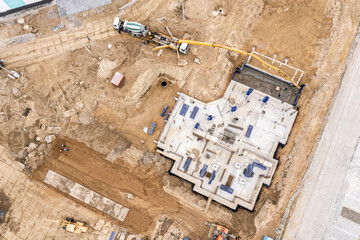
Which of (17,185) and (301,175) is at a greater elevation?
(301,175)

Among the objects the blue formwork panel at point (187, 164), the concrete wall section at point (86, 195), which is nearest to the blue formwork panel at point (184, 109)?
the blue formwork panel at point (187, 164)

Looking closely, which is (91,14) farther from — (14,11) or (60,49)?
(14,11)

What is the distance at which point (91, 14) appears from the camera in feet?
73.1

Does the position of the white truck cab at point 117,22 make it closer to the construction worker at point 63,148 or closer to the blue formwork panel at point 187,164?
the construction worker at point 63,148

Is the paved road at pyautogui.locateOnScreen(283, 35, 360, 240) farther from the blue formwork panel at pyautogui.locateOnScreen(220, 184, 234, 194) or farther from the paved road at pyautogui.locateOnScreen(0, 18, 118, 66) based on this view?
the paved road at pyautogui.locateOnScreen(0, 18, 118, 66)

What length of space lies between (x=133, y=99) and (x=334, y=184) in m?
19.1

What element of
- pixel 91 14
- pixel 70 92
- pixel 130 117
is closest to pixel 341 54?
pixel 130 117

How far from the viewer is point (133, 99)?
2134 cm

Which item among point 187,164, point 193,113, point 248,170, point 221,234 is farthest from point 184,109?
point 221,234

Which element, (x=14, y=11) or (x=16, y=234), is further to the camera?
(x=14, y=11)

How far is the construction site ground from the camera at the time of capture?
65.6 ft

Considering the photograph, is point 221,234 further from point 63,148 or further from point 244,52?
point 244,52

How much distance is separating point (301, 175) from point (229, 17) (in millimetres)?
16020

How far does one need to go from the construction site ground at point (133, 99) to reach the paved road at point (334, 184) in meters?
1.05
